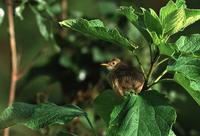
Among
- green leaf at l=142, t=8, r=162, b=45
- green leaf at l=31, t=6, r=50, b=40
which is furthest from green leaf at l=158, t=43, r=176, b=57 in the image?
green leaf at l=31, t=6, r=50, b=40

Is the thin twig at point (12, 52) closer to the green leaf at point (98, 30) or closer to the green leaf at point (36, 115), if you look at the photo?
the green leaf at point (36, 115)

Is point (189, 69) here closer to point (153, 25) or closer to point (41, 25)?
point (153, 25)

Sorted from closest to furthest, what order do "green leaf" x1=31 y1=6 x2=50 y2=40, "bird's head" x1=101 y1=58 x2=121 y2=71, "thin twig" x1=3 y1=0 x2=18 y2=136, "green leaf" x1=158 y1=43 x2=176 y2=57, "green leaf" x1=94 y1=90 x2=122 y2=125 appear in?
1. "green leaf" x1=158 y1=43 x2=176 y2=57
2. "green leaf" x1=94 y1=90 x2=122 y2=125
3. "bird's head" x1=101 y1=58 x2=121 y2=71
4. "green leaf" x1=31 y1=6 x2=50 y2=40
5. "thin twig" x1=3 y1=0 x2=18 y2=136

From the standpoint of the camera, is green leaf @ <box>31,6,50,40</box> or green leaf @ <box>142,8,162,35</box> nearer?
green leaf @ <box>142,8,162,35</box>

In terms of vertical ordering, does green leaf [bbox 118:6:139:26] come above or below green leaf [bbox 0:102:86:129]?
above

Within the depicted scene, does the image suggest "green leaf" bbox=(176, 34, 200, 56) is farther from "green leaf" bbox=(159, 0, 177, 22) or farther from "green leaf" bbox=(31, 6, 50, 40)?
"green leaf" bbox=(31, 6, 50, 40)

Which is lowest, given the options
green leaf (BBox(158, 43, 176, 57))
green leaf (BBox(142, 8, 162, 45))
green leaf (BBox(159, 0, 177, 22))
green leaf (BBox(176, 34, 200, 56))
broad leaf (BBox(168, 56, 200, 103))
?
broad leaf (BBox(168, 56, 200, 103))

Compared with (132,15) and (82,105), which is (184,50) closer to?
(132,15)

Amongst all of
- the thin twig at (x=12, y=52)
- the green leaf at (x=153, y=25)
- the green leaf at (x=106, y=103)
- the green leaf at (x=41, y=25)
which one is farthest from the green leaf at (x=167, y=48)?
the thin twig at (x=12, y=52)
